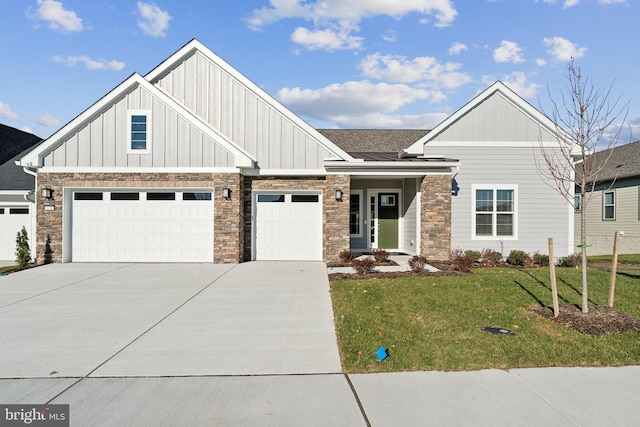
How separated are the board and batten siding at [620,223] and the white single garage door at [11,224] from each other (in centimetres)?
2127

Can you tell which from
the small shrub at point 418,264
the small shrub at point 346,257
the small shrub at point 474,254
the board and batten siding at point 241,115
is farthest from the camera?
the board and batten siding at point 241,115

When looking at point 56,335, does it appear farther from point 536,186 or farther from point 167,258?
point 536,186

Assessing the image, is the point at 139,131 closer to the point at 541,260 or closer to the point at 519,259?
the point at 519,259

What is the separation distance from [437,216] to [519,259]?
10.0 feet

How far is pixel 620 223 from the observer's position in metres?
18.1

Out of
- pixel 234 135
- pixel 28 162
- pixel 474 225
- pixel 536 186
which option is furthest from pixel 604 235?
pixel 28 162

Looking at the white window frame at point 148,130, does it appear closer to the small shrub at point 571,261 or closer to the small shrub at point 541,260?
the small shrub at point 541,260

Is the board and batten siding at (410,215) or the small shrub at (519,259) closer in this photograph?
the small shrub at (519,259)

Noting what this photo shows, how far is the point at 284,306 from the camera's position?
23.7 ft

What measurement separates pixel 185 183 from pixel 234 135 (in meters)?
2.48

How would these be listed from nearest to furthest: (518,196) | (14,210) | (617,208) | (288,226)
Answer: (288,226), (14,210), (518,196), (617,208)

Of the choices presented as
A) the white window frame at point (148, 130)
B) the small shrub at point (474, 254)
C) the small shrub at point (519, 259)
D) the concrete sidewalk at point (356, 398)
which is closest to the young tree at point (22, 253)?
the white window frame at point (148, 130)

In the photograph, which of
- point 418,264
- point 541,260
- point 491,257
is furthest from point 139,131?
point 541,260

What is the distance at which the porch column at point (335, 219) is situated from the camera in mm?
12219
